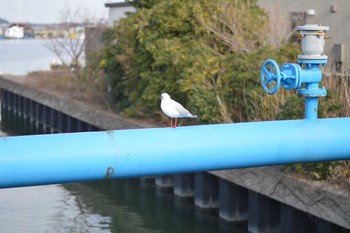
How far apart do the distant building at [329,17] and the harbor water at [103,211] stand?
22.1ft

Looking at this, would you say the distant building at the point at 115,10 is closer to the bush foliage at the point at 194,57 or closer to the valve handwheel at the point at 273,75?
the bush foliage at the point at 194,57

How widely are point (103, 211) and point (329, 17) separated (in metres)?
9.32

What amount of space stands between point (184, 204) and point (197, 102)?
77.6 inches

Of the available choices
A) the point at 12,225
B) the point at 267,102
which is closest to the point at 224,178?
the point at 267,102

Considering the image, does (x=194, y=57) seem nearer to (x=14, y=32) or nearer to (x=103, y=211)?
(x=103, y=211)

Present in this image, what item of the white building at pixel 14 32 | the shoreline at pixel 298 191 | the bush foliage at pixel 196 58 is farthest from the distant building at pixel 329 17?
the white building at pixel 14 32

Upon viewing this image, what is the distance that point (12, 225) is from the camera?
1445cm

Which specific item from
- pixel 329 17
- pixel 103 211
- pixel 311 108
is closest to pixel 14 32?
pixel 329 17

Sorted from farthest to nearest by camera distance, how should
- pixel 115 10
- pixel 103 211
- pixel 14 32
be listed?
pixel 14 32 < pixel 115 10 < pixel 103 211

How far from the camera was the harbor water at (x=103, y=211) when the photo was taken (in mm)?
14477

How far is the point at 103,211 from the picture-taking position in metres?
16.1

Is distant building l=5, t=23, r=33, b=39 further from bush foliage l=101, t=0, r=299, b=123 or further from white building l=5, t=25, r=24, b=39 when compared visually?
bush foliage l=101, t=0, r=299, b=123

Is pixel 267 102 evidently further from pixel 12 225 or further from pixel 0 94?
pixel 0 94

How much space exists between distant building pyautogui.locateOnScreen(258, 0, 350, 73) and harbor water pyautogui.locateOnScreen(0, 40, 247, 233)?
6734mm
